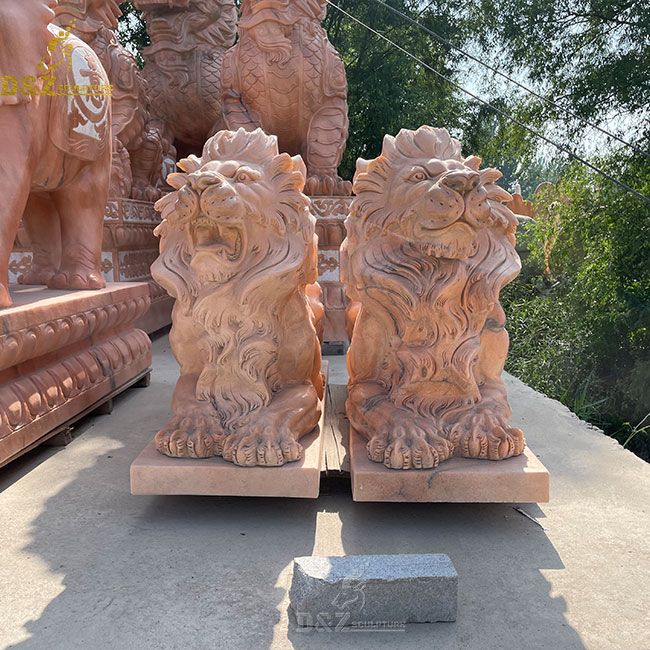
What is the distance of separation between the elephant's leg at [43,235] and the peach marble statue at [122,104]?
154 centimetres

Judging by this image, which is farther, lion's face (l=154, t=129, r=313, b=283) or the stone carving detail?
the stone carving detail

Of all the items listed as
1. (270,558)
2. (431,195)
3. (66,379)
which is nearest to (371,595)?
(270,558)

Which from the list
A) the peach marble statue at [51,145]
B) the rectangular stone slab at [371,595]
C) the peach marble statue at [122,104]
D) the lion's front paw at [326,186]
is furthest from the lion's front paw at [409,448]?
the peach marble statue at [122,104]

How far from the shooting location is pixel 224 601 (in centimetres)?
160

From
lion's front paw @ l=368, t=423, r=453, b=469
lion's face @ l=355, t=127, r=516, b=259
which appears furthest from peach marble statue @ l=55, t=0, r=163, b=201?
lion's front paw @ l=368, t=423, r=453, b=469

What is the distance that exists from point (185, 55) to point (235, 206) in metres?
4.43

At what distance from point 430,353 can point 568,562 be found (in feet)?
2.38

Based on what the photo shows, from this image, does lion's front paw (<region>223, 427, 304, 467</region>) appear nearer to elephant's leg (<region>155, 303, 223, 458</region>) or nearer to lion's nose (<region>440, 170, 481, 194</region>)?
elephant's leg (<region>155, 303, 223, 458</region>)

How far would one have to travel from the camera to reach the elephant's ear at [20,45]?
2.34m

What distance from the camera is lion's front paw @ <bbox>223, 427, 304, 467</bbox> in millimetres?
1979

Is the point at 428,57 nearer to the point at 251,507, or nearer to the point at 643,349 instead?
the point at 643,349

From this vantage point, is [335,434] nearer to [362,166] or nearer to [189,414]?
[189,414]

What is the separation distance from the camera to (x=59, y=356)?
8.98 feet

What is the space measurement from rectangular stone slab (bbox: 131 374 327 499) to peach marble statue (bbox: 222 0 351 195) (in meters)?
2.89
